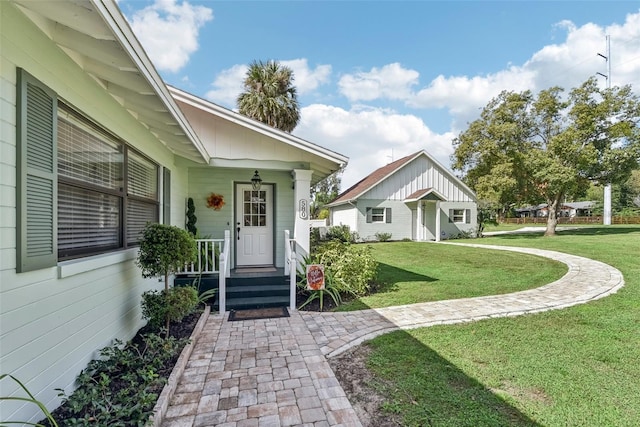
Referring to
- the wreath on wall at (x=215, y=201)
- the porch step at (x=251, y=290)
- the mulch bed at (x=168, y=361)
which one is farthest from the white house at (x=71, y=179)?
the wreath on wall at (x=215, y=201)

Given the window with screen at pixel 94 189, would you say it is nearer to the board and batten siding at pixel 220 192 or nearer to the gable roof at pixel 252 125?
the gable roof at pixel 252 125

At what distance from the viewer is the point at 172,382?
288 cm

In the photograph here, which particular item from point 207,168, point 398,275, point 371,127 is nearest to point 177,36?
point 207,168

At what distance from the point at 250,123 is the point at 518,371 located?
5.78 m

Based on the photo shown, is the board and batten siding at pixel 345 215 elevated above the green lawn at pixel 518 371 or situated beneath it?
elevated above

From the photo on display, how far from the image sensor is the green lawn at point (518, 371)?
2525 millimetres

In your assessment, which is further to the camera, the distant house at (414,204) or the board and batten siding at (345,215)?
the board and batten siding at (345,215)

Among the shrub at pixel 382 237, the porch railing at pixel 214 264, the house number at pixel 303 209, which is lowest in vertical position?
the shrub at pixel 382 237

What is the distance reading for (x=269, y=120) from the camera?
15.8 meters

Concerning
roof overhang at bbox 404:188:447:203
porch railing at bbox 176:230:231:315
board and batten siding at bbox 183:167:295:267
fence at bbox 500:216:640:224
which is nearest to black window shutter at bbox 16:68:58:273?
porch railing at bbox 176:230:231:315

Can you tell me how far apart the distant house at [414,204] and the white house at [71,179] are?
14.4 m

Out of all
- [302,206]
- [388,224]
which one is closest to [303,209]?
[302,206]

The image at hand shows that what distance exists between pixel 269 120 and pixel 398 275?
11.1 metres

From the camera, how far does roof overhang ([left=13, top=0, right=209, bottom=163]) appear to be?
6.59 feet
